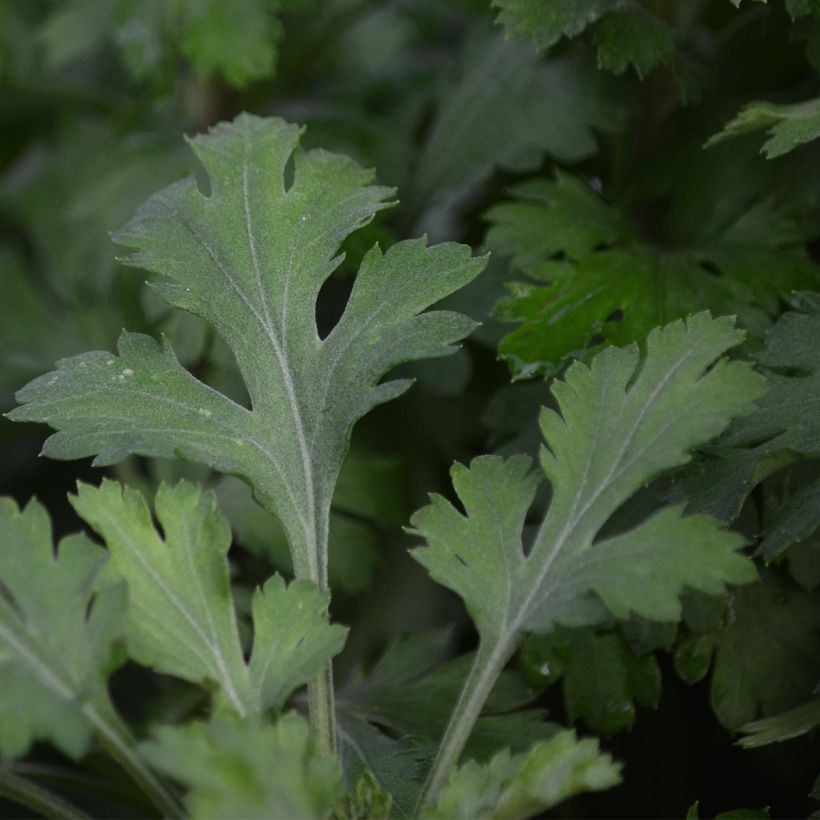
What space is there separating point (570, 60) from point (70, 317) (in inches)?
24.5

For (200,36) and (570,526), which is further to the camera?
(200,36)

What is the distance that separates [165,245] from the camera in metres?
0.59

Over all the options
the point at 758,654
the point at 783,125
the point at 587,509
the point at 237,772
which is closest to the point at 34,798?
the point at 237,772

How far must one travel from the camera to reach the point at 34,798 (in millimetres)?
498

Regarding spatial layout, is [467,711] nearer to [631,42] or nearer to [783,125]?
[783,125]

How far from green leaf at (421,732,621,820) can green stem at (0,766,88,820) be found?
0.19 metres

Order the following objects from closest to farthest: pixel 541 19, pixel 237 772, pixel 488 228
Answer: pixel 237 772
pixel 541 19
pixel 488 228

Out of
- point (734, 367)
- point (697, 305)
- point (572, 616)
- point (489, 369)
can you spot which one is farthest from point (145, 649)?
point (489, 369)

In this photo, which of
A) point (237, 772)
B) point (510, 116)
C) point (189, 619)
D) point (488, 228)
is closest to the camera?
point (237, 772)

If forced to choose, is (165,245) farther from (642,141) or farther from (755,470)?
(642,141)

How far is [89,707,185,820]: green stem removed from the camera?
435mm

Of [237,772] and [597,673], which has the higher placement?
[237,772]

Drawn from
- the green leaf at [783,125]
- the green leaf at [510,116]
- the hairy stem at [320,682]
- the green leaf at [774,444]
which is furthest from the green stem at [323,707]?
the green leaf at [510,116]

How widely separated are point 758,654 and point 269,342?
0.35 m
